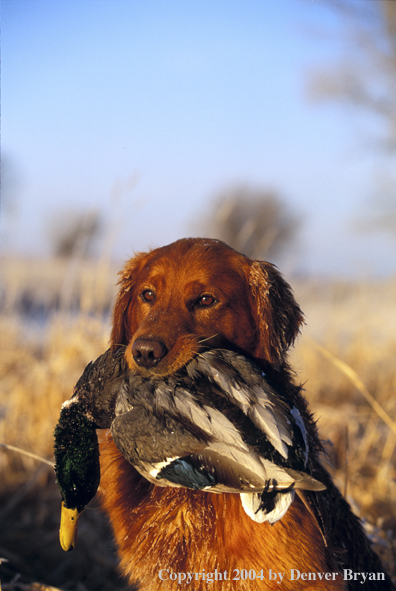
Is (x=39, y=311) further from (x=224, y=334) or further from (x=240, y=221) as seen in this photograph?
(x=224, y=334)

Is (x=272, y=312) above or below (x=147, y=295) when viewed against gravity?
above

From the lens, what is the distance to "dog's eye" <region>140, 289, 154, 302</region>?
220 centimetres

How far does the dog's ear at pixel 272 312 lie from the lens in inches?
76.8

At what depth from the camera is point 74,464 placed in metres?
1.73

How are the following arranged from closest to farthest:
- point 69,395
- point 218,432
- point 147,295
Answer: point 218,432
point 147,295
point 69,395

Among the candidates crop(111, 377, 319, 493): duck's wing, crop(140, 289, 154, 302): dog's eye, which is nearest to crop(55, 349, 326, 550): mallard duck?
crop(111, 377, 319, 493): duck's wing

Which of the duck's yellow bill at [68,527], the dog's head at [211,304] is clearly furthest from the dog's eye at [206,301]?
the duck's yellow bill at [68,527]

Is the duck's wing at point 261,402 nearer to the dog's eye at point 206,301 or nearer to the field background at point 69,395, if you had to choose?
the dog's eye at point 206,301

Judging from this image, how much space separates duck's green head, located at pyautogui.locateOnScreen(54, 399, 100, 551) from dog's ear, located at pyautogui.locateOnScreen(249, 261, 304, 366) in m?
0.78

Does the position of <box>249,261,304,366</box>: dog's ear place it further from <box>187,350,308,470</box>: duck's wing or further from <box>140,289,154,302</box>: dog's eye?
<box>140,289,154,302</box>: dog's eye

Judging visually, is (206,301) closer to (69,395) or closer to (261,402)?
(261,402)

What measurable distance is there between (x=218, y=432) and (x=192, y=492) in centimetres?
47
